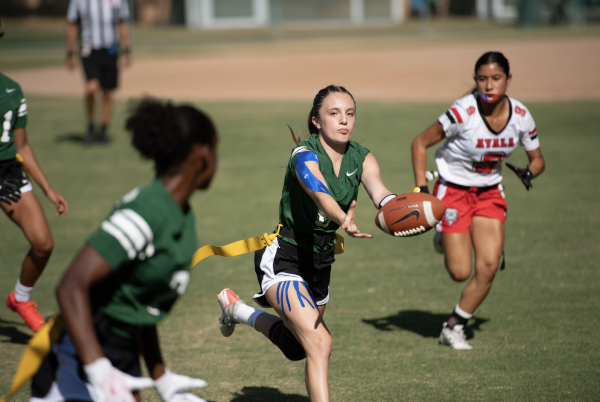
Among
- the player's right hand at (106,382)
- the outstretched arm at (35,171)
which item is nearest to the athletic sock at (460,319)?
the outstretched arm at (35,171)

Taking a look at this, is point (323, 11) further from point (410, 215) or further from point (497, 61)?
point (410, 215)

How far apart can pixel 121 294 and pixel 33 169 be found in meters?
2.79

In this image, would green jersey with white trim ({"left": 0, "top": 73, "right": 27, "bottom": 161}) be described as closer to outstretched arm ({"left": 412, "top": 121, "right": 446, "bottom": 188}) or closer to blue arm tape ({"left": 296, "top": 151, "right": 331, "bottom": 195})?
blue arm tape ({"left": 296, "top": 151, "right": 331, "bottom": 195})

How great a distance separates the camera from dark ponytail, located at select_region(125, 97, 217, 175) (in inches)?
104

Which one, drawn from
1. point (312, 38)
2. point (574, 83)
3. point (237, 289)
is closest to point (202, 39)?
point (312, 38)

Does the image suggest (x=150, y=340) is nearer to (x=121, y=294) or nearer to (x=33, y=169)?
(x=121, y=294)

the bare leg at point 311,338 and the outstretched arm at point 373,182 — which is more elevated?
the outstretched arm at point 373,182

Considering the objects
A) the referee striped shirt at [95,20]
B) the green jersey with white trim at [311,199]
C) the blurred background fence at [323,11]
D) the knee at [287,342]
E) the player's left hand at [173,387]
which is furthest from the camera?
the blurred background fence at [323,11]

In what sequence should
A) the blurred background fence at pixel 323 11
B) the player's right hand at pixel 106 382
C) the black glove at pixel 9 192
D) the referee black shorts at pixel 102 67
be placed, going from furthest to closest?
the blurred background fence at pixel 323 11
the referee black shorts at pixel 102 67
the black glove at pixel 9 192
the player's right hand at pixel 106 382

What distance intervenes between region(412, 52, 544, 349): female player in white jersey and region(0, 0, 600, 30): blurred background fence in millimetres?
39488

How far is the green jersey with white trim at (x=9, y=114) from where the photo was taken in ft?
16.2

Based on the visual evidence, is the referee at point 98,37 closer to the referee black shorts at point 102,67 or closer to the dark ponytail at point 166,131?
the referee black shorts at point 102,67

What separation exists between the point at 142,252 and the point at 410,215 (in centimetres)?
183

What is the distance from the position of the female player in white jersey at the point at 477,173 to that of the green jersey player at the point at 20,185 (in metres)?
3.06
